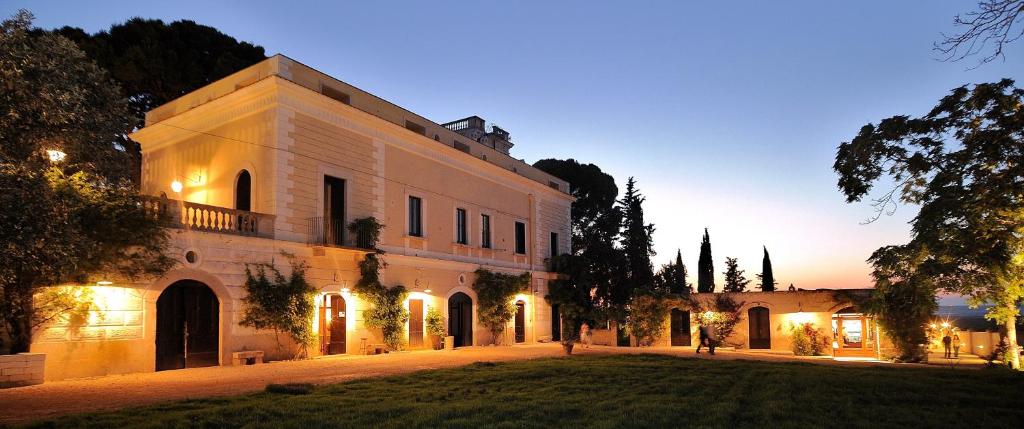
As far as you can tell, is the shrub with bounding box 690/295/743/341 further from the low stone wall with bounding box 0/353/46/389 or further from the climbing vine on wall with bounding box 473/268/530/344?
the low stone wall with bounding box 0/353/46/389

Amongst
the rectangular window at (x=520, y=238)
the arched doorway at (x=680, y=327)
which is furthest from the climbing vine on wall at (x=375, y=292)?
the arched doorway at (x=680, y=327)

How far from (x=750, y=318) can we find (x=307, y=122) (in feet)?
52.9

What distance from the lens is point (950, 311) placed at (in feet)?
72.1

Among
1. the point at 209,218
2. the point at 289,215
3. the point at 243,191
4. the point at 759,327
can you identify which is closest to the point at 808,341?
the point at 759,327

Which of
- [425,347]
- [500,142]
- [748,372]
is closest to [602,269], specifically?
[500,142]

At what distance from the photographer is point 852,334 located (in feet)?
68.9

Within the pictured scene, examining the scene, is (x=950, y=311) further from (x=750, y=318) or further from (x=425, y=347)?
(x=425, y=347)

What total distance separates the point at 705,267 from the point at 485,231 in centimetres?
1688

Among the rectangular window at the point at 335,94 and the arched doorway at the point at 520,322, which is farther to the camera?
the arched doorway at the point at 520,322

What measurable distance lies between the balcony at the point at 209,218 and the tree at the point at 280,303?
867mm

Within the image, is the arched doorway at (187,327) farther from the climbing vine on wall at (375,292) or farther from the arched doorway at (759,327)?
the arched doorway at (759,327)

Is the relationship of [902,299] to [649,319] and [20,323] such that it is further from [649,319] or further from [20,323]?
[20,323]

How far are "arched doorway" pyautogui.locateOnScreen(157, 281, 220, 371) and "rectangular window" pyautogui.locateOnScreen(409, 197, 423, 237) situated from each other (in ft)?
23.4

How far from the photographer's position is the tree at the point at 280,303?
574 inches
